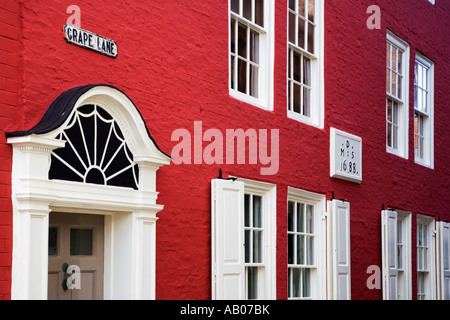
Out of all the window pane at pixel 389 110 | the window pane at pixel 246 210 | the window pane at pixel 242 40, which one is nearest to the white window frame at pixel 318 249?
the window pane at pixel 246 210

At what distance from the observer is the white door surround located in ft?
18.0

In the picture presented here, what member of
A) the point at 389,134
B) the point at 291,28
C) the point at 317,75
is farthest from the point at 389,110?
the point at 291,28

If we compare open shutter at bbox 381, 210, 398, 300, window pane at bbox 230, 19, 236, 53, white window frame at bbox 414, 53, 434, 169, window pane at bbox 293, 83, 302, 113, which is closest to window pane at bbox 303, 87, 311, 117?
window pane at bbox 293, 83, 302, 113

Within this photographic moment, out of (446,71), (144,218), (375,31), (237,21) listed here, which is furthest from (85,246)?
(446,71)

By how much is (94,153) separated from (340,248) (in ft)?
16.2

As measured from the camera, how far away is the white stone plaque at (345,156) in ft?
33.9

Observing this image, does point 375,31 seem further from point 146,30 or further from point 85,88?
point 85,88

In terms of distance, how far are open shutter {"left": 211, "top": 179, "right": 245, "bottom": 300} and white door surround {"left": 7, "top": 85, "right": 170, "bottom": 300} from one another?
1.01 metres

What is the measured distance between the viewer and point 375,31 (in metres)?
12.0

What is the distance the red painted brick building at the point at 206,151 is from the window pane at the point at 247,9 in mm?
51

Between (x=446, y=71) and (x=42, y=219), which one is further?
(x=446, y=71)

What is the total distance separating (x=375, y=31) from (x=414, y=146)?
261cm

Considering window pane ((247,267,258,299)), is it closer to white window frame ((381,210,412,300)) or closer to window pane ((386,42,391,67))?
white window frame ((381,210,412,300))

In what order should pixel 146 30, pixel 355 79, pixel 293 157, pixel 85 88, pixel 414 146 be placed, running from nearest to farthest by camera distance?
pixel 85 88, pixel 146 30, pixel 293 157, pixel 355 79, pixel 414 146
